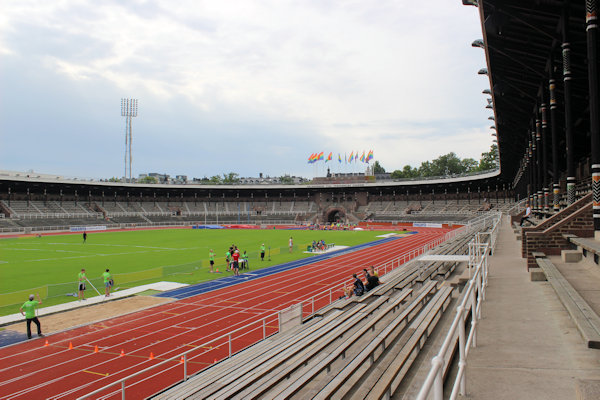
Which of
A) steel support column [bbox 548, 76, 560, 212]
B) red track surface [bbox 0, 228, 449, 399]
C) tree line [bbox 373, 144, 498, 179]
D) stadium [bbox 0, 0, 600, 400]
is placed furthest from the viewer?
tree line [bbox 373, 144, 498, 179]

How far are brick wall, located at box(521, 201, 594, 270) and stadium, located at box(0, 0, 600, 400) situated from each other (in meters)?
0.04

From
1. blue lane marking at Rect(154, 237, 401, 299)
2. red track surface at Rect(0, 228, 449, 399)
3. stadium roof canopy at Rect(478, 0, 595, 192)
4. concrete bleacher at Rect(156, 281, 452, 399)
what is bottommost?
red track surface at Rect(0, 228, 449, 399)

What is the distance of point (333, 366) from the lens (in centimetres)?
682

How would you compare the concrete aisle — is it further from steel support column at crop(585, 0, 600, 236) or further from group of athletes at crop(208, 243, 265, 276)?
group of athletes at crop(208, 243, 265, 276)

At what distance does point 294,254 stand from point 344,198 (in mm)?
60366

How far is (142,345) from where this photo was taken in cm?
1278

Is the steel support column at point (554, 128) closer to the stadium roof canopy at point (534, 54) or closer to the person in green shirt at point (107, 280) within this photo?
the stadium roof canopy at point (534, 54)

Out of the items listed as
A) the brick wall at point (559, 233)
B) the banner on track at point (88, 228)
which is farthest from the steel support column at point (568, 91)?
the banner on track at point (88, 228)

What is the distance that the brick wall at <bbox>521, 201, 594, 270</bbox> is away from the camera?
38.2 feet

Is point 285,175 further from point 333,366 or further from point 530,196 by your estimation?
point 333,366

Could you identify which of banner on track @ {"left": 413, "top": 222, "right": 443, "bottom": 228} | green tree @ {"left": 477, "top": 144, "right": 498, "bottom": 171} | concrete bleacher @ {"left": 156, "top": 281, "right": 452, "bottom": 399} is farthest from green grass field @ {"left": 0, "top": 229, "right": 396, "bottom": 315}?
green tree @ {"left": 477, "top": 144, "right": 498, "bottom": 171}

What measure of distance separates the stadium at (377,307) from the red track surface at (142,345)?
0.07 m

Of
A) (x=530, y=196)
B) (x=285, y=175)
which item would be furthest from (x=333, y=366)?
(x=285, y=175)

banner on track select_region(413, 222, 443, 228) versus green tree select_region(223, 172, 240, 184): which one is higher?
green tree select_region(223, 172, 240, 184)
